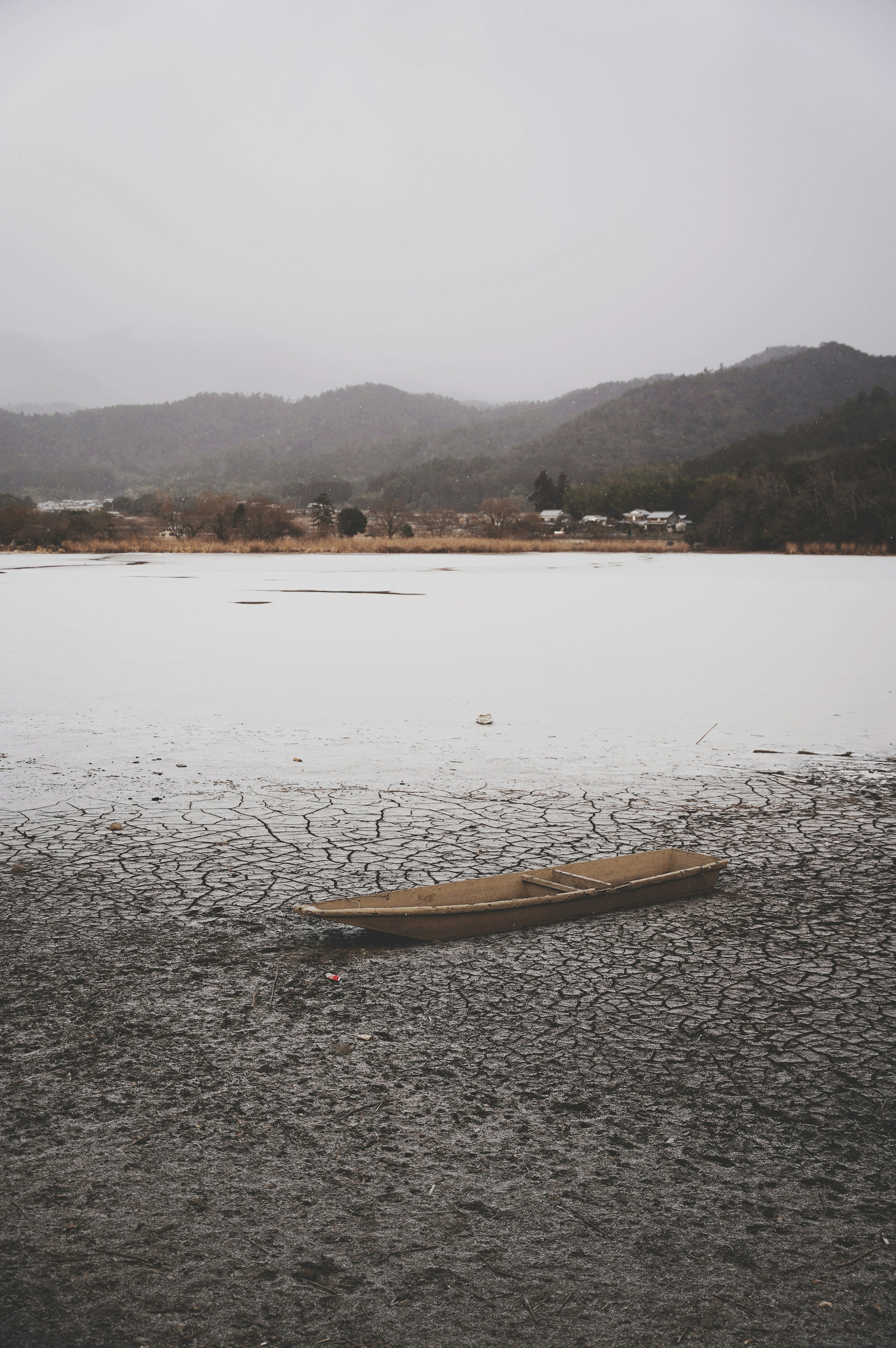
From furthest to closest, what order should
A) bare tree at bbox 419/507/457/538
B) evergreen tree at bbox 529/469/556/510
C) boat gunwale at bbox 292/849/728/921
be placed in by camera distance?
1. evergreen tree at bbox 529/469/556/510
2. bare tree at bbox 419/507/457/538
3. boat gunwale at bbox 292/849/728/921

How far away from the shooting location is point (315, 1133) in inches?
102

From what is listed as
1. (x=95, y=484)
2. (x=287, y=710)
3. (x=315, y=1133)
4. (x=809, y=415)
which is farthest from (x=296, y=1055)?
(x=95, y=484)

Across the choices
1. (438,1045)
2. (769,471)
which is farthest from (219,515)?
(438,1045)

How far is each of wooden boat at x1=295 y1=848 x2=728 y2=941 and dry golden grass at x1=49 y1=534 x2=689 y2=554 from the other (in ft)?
133

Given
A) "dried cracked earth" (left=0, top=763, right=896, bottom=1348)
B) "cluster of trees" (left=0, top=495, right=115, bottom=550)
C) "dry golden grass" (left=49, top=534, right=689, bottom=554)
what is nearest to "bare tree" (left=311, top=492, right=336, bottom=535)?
"dry golden grass" (left=49, top=534, right=689, bottom=554)

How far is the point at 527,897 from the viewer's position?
13.5ft

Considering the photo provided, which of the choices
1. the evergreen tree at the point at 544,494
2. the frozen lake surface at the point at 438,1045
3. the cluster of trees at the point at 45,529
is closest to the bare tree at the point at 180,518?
the cluster of trees at the point at 45,529

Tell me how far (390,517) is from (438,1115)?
168 ft

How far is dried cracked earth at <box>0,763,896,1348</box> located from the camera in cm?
204

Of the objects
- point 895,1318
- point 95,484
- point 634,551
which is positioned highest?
point 95,484

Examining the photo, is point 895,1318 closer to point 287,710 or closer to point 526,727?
point 526,727

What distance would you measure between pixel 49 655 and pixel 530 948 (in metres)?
9.85

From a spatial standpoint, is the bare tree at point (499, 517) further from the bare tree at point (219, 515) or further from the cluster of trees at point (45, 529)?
the cluster of trees at point (45, 529)

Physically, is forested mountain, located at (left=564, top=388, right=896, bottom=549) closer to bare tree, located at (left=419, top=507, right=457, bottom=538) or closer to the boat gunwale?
bare tree, located at (left=419, top=507, right=457, bottom=538)
